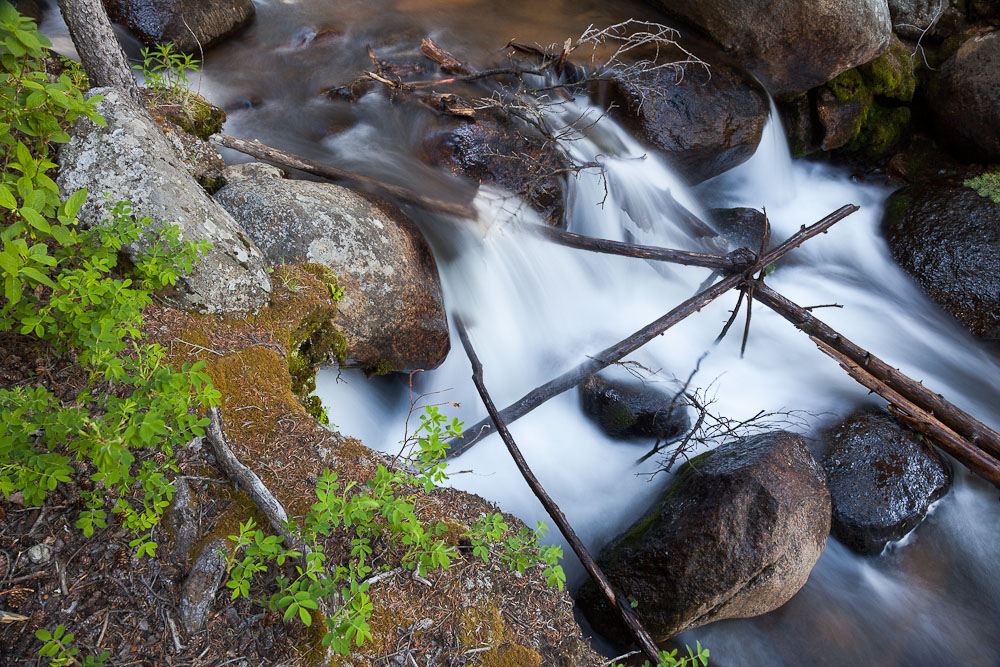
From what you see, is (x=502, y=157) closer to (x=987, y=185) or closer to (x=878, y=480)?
(x=878, y=480)

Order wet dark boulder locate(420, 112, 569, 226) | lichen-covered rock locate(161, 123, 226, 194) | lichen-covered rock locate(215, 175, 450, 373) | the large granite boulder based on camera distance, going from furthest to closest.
→ the large granite boulder → wet dark boulder locate(420, 112, 569, 226) → lichen-covered rock locate(161, 123, 226, 194) → lichen-covered rock locate(215, 175, 450, 373)

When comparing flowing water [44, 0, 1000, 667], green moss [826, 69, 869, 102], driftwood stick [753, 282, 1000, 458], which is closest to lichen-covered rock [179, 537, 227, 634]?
flowing water [44, 0, 1000, 667]

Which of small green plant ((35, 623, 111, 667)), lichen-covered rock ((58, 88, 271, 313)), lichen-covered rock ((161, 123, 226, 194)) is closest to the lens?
small green plant ((35, 623, 111, 667))

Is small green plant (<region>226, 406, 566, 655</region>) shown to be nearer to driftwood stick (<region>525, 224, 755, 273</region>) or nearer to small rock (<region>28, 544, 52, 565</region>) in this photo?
small rock (<region>28, 544, 52, 565</region>)

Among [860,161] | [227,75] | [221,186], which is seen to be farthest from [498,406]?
[860,161]

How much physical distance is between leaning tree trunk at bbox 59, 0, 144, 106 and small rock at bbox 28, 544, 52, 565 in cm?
277

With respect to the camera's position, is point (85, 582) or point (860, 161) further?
point (860, 161)

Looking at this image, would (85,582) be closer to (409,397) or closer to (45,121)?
(45,121)

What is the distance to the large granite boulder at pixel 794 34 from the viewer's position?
22.7 ft

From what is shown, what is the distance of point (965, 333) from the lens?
675cm

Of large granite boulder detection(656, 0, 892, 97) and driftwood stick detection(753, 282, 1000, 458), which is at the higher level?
large granite boulder detection(656, 0, 892, 97)

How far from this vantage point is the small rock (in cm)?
220

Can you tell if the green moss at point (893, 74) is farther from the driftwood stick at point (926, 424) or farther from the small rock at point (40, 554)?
the small rock at point (40, 554)

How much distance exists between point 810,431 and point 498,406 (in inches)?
117
